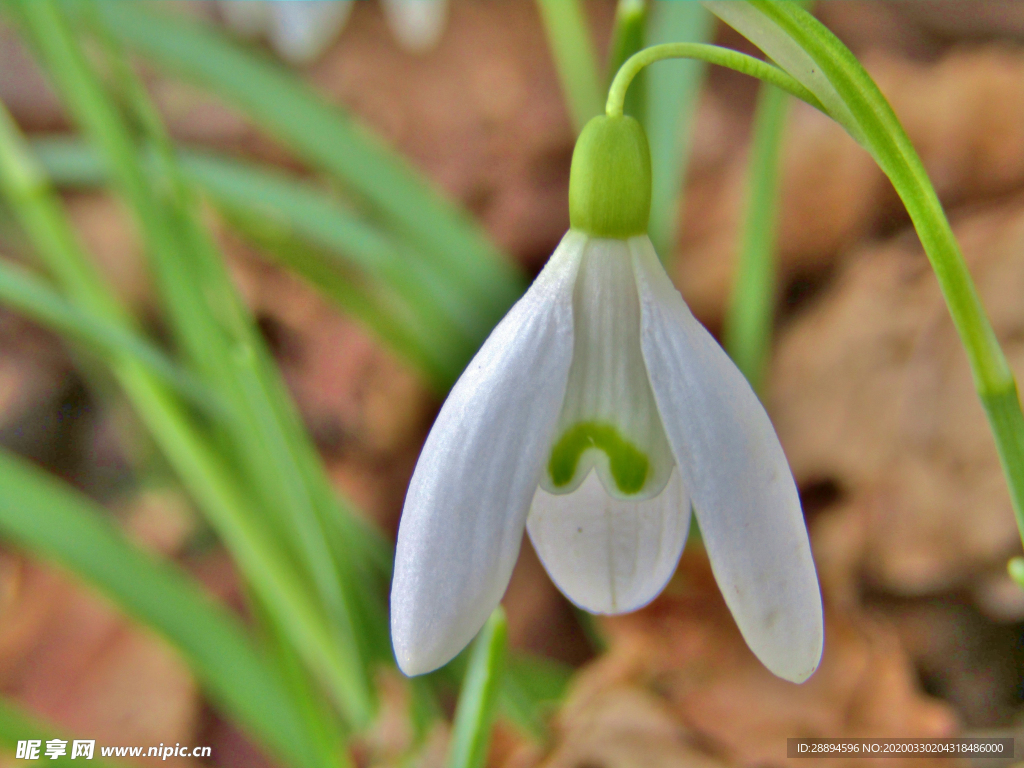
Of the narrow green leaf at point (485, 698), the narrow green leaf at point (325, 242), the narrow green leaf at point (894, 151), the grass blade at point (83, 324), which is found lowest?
the narrow green leaf at point (485, 698)

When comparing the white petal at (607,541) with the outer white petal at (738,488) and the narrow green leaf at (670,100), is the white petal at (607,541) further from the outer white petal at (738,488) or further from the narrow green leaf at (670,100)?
the narrow green leaf at (670,100)

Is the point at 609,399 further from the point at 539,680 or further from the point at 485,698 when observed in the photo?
the point at 539,680

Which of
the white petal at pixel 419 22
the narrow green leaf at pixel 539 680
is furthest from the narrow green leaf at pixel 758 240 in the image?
the white petal at pixel 419 22

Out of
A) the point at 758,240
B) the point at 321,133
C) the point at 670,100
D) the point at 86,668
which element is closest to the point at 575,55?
the point at 670,100

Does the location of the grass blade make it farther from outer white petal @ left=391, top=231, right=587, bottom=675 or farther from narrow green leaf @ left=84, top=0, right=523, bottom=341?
outer white petal @ left=391, top=231, right=587, bottom=675

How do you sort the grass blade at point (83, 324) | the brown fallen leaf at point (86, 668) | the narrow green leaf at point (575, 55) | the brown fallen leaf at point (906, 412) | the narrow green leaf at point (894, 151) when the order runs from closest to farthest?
the narrow green leaf at point (894, 151), the grass blade at point (83, 324), the brown fallen leaf at point (906, 412), the brown fallen leaf at point (86, 668), the narrow green leaf at point (575, 55)

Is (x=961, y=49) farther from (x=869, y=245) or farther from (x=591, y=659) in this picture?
(x=591, y=659)
